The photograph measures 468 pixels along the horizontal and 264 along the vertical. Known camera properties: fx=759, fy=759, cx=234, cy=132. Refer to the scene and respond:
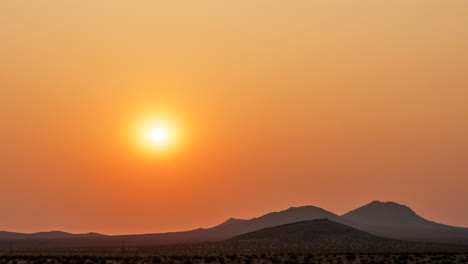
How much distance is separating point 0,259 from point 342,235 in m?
87.9

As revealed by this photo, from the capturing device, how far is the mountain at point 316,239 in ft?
441

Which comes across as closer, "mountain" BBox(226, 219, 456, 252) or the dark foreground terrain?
the dark foreground terrain

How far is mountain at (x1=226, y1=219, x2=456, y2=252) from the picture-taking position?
134500mm

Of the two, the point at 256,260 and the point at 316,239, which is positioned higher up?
the point at 316,239

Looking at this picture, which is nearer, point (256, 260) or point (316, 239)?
point (256, 260)

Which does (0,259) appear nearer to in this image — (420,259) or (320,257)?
(320,257)

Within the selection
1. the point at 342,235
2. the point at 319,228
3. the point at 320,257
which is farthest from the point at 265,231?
the point at 320,257

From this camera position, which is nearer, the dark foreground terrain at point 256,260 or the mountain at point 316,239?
the dark foreground terrain at point 256,260

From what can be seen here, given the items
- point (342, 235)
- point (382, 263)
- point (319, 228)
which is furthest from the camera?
point (319, 228)

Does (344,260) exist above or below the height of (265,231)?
below

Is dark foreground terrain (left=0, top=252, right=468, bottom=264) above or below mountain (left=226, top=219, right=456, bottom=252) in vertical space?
below

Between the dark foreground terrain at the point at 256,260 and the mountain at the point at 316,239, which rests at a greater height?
the mountain at the point at 316,239

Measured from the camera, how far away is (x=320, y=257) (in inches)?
3612

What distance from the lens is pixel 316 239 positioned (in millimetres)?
155625
